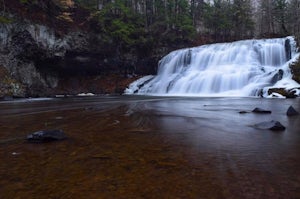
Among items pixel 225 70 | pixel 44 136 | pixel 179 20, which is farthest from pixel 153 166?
pixel 179 20

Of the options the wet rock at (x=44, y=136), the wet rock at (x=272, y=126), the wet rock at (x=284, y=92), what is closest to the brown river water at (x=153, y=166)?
the wet rock at (x=44, y=136)

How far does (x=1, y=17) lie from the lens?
2075 centimetres

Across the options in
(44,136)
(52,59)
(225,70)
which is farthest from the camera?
(52,59)

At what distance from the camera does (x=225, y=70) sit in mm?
23812

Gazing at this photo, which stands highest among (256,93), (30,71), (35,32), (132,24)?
(132,24)

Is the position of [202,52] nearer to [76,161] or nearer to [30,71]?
[30,71]

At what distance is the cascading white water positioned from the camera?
66.3 feet

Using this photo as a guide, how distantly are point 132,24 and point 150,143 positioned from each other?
30.1 m

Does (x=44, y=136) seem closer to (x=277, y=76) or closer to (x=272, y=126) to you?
(x=272, y=126)

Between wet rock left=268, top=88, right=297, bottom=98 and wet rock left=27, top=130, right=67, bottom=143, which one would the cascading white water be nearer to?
wet rock left=268, top=88, right=297, bottom=98

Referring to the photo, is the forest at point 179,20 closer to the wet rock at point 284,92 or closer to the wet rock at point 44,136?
the wet rock at point 284,92

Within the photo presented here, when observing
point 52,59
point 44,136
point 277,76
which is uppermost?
point 52,59

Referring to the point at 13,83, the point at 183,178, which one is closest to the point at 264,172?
the point at 183,178

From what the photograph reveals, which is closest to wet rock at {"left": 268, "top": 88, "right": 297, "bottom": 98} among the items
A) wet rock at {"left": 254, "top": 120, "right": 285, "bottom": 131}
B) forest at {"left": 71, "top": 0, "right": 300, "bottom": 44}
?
wet rock at {"left": 254, "top": 120, "right": 285, "bottom": 131}
